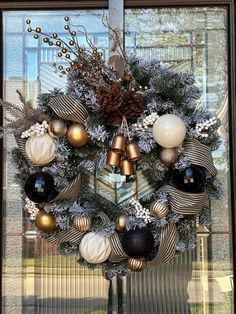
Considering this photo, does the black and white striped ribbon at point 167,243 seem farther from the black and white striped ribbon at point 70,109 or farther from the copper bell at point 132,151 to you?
the black and white striped ribbon at point 70,109

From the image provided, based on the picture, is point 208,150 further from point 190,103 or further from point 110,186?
point 110,186

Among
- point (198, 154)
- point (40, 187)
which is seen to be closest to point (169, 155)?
point (198, 154)

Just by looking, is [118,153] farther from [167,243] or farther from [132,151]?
[167,243]

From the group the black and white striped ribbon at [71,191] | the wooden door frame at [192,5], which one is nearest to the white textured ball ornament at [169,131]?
the black and white striped ribbon at [71,191]

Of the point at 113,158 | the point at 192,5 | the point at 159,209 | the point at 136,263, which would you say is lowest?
the point at 136,263

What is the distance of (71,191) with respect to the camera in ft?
3.99

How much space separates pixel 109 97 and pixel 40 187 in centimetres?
25

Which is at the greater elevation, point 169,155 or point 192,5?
point 192,5

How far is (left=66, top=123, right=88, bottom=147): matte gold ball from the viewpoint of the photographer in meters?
1.18

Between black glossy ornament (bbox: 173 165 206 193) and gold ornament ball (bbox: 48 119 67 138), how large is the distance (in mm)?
270

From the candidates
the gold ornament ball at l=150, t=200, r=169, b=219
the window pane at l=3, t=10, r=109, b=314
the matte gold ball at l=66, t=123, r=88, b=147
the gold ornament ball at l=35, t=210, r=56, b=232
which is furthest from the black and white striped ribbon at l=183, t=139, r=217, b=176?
the window pane at l=3, t=10, r=109, b=314

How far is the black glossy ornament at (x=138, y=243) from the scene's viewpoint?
44.9 inches

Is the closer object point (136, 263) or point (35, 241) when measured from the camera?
point (136, 263)

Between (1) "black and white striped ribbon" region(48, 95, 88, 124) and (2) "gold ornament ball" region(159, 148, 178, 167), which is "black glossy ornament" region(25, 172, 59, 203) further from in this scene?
(2) "gold ornament ball" region(159, 148, 178, 167)
